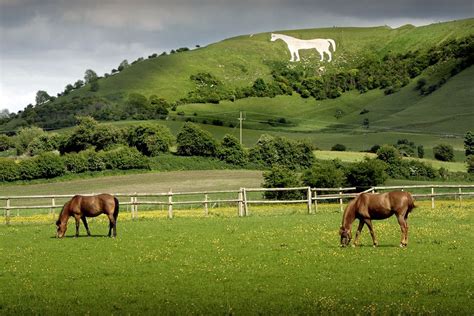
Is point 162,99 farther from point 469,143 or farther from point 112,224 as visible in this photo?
→ point 112,224

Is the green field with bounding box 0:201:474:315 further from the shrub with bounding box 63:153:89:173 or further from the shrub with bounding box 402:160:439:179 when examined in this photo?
the shrub with bounding box 402:160:439:179

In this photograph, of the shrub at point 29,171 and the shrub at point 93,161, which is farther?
the shrub at point 93,161

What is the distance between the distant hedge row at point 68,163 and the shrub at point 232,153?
1007 cm

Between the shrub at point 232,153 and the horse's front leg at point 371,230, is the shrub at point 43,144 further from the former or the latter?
the horse's front leg at point 371,230

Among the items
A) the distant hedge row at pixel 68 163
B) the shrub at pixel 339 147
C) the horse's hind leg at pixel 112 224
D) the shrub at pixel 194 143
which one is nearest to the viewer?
the horse's hind leg at pixel 112 224

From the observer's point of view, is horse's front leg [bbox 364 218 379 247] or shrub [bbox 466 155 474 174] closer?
horse's front leg [bbox 364 218 379 247]

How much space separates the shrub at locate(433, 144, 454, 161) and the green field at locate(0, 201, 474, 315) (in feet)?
254

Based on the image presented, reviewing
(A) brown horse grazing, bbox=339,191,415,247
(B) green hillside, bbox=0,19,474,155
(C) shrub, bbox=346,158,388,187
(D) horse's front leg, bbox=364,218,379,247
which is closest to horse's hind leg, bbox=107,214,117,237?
(A) brown horse grazing, bbox=339,191,415,247

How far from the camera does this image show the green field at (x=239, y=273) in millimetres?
13430

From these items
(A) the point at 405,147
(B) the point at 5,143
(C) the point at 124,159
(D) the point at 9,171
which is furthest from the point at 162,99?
(D) the point at 9,171

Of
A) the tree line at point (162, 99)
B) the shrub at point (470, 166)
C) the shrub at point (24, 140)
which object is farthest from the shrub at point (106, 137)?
the tree line at point (162, 99)

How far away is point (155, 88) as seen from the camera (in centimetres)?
19025

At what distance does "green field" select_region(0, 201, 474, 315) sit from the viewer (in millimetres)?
13430

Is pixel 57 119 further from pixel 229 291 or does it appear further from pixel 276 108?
pixel 229 291
